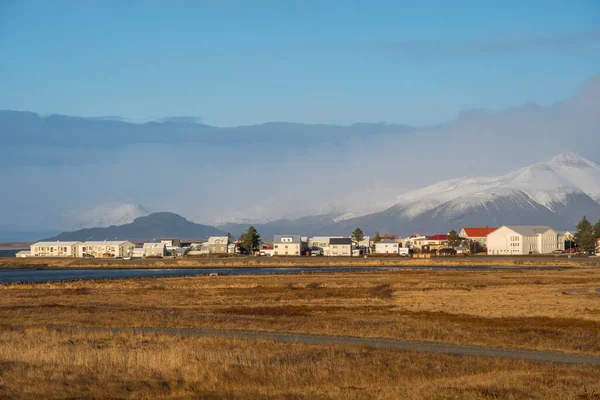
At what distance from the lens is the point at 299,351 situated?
26141mm

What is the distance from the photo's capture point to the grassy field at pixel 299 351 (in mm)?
19703

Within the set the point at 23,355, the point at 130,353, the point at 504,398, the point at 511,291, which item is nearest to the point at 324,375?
the point at 504,398

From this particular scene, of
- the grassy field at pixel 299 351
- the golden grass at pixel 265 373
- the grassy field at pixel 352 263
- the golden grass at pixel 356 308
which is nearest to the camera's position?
the golden grass at pixel 265 373

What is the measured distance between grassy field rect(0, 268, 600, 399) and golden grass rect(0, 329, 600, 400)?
0.04 metres

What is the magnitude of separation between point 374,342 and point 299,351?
4.37 m

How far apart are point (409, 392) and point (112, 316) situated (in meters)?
24.6

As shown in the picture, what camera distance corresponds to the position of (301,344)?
92.2 ft

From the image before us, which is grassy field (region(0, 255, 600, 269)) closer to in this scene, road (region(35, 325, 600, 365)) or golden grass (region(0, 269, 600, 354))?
golden grass (region(0, 269, 600, 354))

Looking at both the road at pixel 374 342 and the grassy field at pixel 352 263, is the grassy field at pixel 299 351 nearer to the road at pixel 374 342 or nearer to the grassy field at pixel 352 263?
the road at pixel 374 342

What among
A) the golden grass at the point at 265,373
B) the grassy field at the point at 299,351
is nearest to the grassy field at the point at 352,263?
the grassy field at the point at 299,351

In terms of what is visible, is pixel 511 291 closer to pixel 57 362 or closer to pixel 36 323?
pixel 36 323

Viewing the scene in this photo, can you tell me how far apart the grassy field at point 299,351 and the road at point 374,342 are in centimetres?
127

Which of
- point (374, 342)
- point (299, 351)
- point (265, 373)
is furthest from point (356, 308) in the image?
point (265, 373)

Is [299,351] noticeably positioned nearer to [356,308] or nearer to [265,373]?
[265,373]
